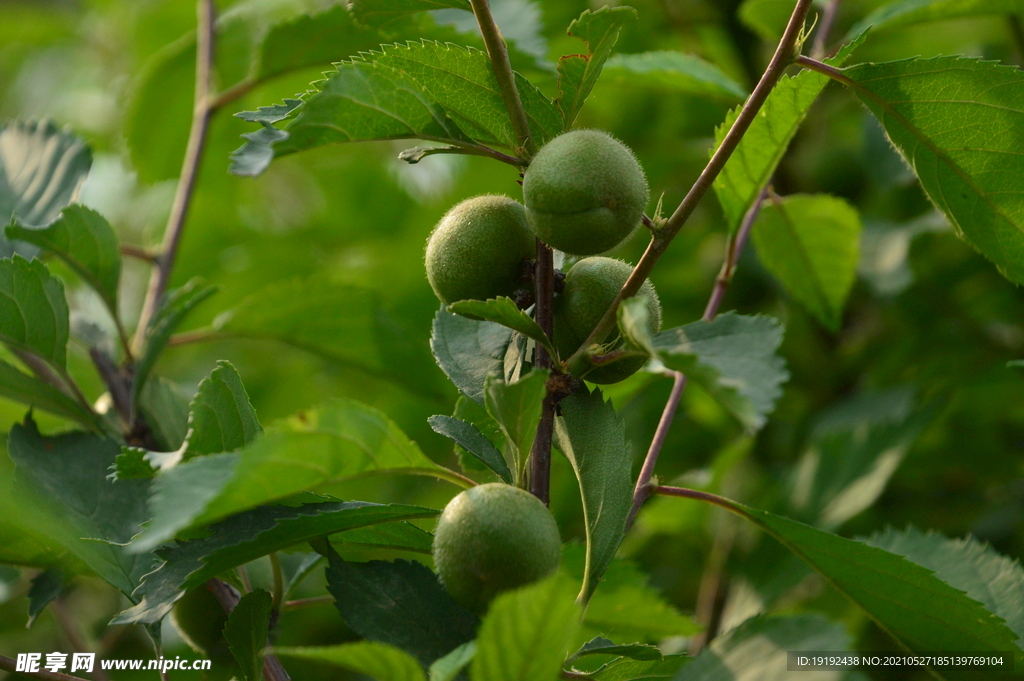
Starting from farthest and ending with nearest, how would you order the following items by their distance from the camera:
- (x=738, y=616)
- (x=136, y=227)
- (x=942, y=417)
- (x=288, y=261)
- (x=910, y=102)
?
(x=136, y=227) → (x=288, y=261) → (x=942, y=417) → (x=738, y=616) → (x=910, y=102)

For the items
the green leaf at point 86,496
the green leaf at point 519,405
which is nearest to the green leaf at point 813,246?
the green leaf at point 519,405

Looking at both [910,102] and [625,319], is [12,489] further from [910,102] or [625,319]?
[910,102]

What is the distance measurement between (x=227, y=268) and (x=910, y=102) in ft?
7.60

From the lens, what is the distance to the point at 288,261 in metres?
2.87

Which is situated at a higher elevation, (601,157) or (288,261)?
(601,157)

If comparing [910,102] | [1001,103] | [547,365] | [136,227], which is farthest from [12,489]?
[136,227]

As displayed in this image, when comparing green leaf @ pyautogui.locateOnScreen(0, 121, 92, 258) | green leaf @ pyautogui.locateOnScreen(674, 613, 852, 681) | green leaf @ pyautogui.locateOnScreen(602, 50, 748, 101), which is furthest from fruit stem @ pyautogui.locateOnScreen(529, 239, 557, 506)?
green leaf @ pyautogui.locateOnScreen(0, 121, 92, 258)

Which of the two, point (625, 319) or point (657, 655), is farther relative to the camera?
point (657, 655)

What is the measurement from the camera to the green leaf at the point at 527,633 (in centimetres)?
79

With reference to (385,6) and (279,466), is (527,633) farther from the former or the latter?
(385,6)

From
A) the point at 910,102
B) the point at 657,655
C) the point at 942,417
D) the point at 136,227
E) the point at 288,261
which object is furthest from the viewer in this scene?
the point at 136,227

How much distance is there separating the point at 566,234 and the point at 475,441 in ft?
0.89

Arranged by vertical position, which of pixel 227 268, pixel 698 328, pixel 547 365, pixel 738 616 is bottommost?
pixel 738 616

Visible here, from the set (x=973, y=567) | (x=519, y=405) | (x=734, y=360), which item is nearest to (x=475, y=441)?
(x=519, y=405)
